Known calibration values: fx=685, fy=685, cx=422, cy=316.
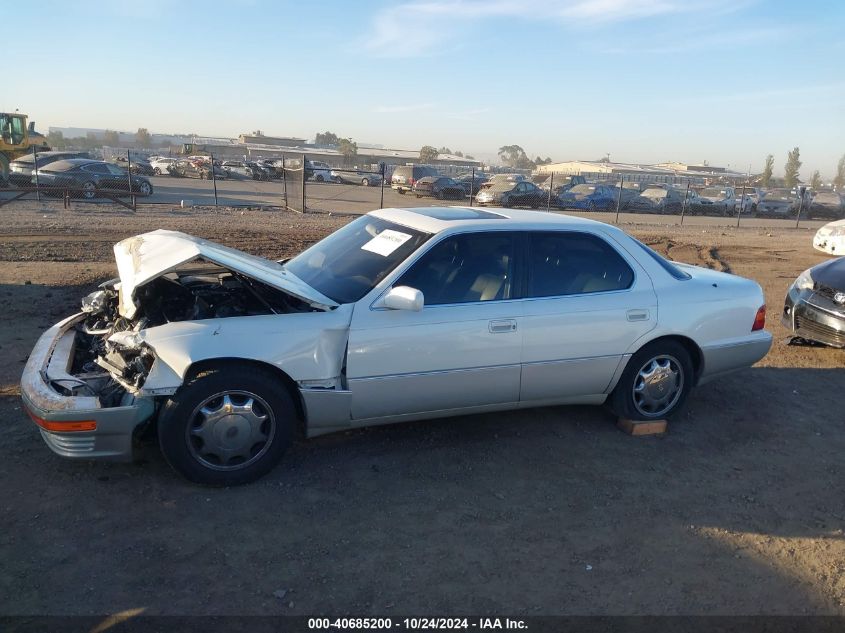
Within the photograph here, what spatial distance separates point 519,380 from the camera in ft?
14.7

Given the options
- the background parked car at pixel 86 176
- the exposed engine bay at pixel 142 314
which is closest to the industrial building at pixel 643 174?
the background parked car at pixel 86 176

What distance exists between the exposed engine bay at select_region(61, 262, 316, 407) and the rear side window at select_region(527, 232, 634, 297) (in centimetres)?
157

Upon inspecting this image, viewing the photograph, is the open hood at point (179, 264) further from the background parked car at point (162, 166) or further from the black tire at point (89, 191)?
the background parked car at point (162, 166)

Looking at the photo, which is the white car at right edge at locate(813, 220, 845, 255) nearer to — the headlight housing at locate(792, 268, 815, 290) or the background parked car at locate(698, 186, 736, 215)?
the headlight housing at locate(792, 268, 815, 290)

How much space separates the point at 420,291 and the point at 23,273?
7.21 metres

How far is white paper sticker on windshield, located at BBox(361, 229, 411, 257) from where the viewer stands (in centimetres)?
454

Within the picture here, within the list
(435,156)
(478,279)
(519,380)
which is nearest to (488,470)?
(519,380)

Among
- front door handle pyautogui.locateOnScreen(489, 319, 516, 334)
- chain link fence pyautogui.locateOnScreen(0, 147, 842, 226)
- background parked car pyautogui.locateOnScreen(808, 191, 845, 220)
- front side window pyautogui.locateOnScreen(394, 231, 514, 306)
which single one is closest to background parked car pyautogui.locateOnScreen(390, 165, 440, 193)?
chain link fence pyautogui.locateOnScreen(0, 147, 842, 226)

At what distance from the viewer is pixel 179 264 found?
155 inches

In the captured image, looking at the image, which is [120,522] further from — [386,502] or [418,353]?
[418,353]

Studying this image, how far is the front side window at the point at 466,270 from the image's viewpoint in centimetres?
431

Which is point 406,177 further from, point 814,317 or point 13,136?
point 814,317

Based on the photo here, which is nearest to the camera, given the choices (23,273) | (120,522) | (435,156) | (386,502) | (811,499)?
(120,522)

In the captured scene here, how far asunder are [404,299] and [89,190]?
16847 millimetres
